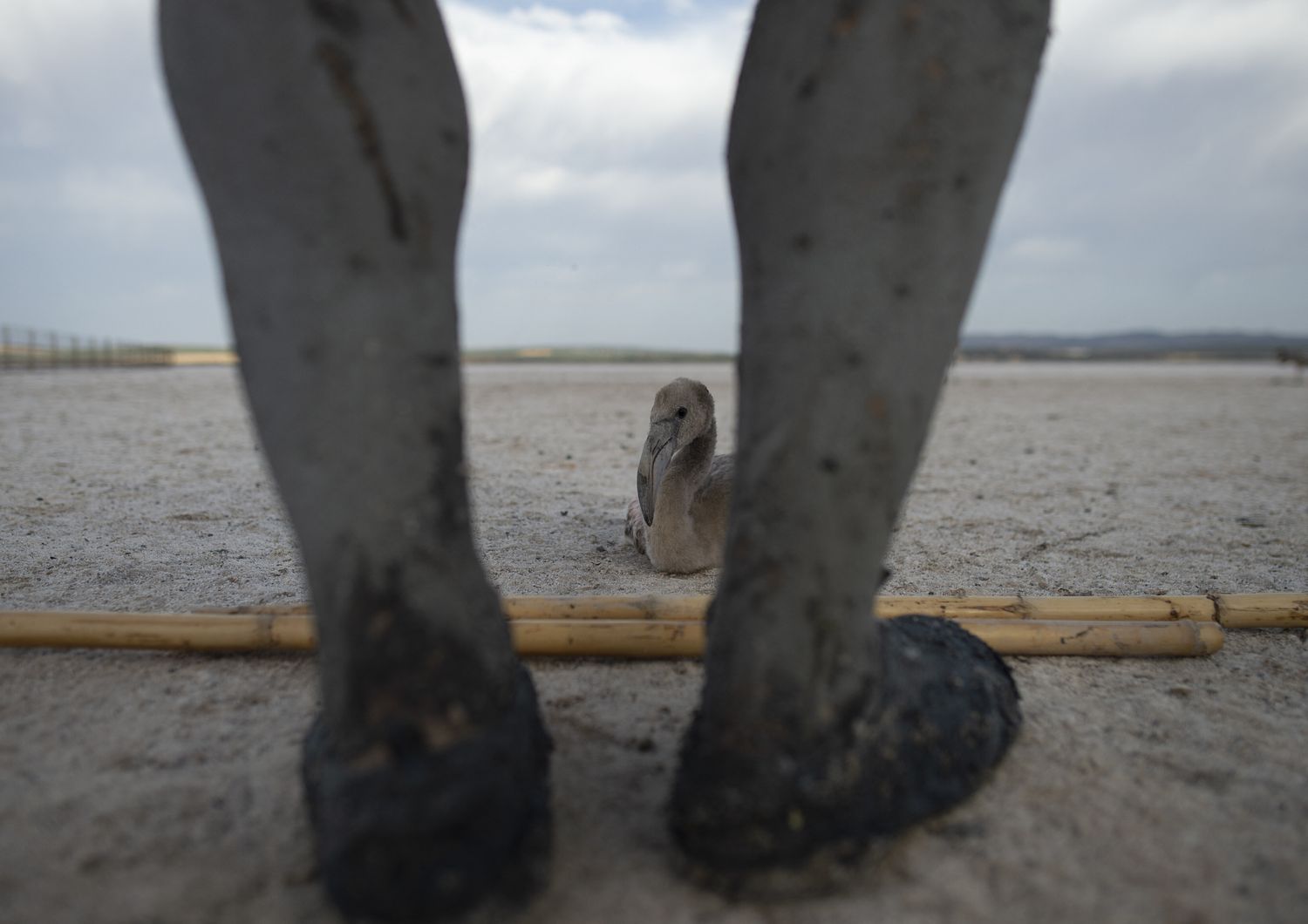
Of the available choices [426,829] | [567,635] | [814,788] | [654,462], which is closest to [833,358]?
[814,788]

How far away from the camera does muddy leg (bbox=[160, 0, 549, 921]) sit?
1585mm

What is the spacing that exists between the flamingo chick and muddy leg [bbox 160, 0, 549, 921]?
8.47 ft

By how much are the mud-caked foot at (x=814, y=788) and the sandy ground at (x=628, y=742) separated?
0.06 metres

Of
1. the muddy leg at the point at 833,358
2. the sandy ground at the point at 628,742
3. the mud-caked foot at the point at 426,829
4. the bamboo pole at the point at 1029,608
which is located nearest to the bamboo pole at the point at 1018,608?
the bamboo pole at the point at 1029,608

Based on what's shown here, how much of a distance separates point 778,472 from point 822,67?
84 cm

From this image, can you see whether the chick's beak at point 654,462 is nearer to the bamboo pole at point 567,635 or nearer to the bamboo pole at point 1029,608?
the bamboo pole at point 1029,608

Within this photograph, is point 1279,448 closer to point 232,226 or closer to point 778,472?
point 778,472

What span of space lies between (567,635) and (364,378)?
4.84 feet

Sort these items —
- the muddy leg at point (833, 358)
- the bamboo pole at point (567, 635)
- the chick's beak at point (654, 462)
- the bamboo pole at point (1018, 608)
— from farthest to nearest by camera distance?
the chick's beak at point (654, 462) < the bamboo pole at point (1018, 608) < the bamboo pole at point (567, 635) < the muddy leg at point (833, 358)

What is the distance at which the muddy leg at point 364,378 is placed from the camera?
158 centimetres

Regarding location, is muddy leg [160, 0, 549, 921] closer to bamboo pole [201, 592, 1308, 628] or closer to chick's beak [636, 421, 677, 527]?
bamboo pole [201, 592, 1308, 628]

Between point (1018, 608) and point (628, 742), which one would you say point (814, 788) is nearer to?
point (628, 742)

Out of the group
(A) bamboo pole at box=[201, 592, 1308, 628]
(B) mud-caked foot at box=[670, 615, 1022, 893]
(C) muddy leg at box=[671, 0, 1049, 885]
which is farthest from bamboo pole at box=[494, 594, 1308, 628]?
(C) muddy leg at box=[671, 0, 1049, 885]

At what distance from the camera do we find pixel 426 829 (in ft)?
5.21
